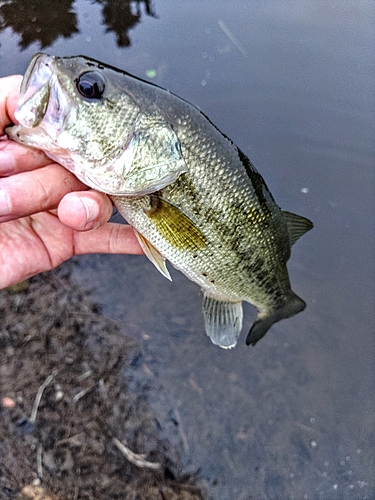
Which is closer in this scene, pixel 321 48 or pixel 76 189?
pixel 76 189

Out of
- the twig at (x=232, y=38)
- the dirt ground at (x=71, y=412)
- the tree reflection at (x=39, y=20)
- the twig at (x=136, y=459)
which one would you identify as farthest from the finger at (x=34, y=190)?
the tree reflection at (x=39, y=20)

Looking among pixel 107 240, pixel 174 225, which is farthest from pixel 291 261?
pixel 174 225

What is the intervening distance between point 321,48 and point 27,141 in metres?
3.41

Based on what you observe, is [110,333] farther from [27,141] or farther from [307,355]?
[27,141]

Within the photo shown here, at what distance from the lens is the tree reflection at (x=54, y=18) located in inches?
153

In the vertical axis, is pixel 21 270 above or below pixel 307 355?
above

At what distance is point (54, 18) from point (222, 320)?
392 centimetres

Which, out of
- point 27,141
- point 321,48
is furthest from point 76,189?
point 321,48

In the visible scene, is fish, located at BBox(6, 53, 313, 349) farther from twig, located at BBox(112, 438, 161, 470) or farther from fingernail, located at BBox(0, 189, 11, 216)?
twig, located at BBox(112, 438, 161, 470)

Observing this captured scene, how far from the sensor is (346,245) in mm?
3053

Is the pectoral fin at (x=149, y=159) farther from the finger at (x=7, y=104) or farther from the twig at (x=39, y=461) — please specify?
the twig at (x=39, y=461)

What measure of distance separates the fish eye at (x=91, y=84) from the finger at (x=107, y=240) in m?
0.75

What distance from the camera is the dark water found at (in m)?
2.52

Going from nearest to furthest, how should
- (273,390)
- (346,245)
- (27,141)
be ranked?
(27,141) → (273,390) → (346,245)
